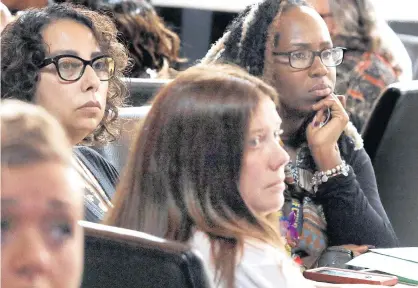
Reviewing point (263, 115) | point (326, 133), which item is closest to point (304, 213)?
point (326, 133)

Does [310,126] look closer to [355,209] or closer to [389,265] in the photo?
[355,209]

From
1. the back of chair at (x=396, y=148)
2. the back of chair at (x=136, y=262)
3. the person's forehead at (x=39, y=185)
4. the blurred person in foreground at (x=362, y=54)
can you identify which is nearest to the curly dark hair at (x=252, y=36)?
the back of chair at (x=396, y=148)

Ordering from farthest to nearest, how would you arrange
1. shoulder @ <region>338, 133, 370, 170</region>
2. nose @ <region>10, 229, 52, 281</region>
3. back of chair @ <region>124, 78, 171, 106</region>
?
1. back of chair @ <region>124, 78, 171, 106</region>
2. shoulder @ <region>338, 133, 370, 170</region>
3. nose @ <region>10, 229, 52, 281</region>

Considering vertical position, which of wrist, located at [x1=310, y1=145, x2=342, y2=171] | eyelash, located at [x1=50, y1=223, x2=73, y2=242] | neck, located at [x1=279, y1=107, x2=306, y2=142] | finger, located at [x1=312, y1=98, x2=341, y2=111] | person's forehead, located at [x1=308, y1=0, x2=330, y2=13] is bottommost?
wrist, located at [x1=310, y1=145, x2=342, y2=171]

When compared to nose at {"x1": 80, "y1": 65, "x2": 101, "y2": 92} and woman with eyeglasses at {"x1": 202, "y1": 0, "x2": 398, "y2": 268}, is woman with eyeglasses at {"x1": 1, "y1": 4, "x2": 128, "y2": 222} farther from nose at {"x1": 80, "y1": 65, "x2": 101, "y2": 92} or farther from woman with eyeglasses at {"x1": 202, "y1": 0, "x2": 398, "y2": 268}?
woman with eyeglasses at {"x1": 202, "y1": 0, "x2": 398, "y2": 268}

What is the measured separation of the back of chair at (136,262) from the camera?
1.19 metres

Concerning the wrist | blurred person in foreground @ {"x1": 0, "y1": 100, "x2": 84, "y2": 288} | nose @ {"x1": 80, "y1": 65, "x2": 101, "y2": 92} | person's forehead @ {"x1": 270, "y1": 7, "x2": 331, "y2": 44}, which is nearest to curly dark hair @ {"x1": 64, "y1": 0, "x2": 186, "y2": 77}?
person's forehead @ {"x1": 270, "y1": 7, "x2": 331, "y2": 44}

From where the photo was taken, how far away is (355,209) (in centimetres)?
248

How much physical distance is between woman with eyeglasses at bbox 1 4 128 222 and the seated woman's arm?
58 cm

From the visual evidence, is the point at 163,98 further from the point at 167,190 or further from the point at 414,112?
the point at 414,112

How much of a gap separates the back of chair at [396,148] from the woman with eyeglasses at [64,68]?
1.00m

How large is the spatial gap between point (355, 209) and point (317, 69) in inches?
15.0

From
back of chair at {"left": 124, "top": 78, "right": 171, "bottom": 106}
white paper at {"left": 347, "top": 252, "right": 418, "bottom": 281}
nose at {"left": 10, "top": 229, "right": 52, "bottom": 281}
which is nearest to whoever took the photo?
nose at {"left": 10, "top": 229, "right": 52, "bottom": 281}

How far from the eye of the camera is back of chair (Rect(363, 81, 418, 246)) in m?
2.91
